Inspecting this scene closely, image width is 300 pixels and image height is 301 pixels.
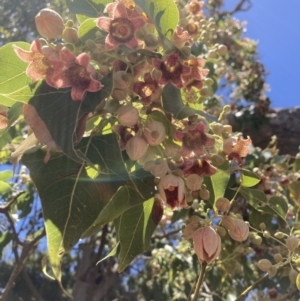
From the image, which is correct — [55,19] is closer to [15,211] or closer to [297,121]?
[15,211]

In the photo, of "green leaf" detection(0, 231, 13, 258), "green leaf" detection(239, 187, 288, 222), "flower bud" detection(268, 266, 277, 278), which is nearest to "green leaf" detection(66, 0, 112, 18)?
"green leaf" detection(239, 187, 288, 222)

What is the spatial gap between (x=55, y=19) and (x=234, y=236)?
0.44 metres

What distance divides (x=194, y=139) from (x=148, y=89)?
4.1 inches

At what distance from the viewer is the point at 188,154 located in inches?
30.1

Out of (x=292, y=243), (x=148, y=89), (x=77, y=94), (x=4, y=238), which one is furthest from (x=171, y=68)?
(x=4, y=238)

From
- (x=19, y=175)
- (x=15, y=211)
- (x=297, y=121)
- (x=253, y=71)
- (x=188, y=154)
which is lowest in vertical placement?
(x=15, y=211)

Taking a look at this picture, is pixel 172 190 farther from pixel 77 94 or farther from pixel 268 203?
pixel 268 203

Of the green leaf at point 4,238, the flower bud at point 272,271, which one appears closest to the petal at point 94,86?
the flower bud at point 272,271

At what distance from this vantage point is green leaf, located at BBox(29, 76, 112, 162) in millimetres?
637

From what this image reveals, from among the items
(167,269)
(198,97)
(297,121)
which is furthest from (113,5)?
(297,121)

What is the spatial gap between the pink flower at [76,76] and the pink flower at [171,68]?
10 centimetres

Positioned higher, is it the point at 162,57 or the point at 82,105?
the point at 162,57

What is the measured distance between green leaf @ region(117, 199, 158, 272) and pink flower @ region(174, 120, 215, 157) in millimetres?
130

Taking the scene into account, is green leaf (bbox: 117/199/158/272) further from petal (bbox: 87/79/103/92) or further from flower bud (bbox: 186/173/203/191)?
petal (bbox: 87/79/103/92)
